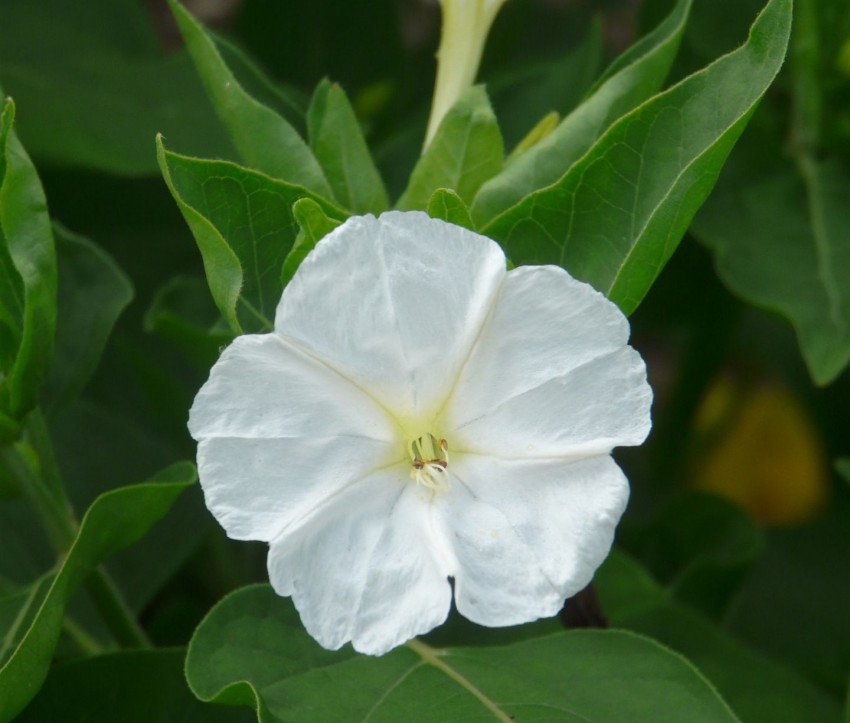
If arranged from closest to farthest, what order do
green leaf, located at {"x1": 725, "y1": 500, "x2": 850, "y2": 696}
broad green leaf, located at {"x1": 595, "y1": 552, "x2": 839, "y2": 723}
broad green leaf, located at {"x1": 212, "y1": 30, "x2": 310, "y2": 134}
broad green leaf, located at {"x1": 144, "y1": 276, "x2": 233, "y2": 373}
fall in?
broad green leaf, located at {"x1": 144, "y1": 276, "x2": 233, "y2": 373}, broad green leaf, located at {"x1": 212, "y1": 30, "x2": 310, "y2": 134}, broad green leaf, located at {"x1": 595, "y1": 552, "x2": 839, "y2": 723}, green leaf, located at {"x1": 725, "y1": 500, "x2": 850, "y2": 696}

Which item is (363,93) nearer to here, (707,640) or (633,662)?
(707,640)

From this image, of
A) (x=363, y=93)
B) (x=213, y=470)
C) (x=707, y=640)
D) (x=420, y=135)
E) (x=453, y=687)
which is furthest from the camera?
(x=363, y=93)

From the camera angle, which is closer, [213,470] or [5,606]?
[213,470]

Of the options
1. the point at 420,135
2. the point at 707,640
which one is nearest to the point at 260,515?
the point at 707,640

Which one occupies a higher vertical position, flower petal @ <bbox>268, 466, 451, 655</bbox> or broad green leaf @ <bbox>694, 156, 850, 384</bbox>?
flower petal @ <bbox>268, 466, 451, 655</bbox>

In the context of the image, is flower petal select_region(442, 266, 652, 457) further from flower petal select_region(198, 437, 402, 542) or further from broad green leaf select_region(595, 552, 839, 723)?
broad green leaf select_region(595, 552, 839, 723)

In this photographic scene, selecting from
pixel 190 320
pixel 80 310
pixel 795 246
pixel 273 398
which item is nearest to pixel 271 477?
pixel 273 398

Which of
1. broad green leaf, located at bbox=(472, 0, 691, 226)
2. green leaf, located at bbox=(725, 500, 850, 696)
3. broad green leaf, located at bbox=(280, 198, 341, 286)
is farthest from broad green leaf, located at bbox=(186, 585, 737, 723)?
green leaf, located at bbox=(725, 500, 850, 696)

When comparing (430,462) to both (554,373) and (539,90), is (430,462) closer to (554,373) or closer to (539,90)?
(554,373)

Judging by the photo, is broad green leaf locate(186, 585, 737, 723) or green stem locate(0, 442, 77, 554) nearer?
broad green leaf locate(186, 585, 737, 723)
